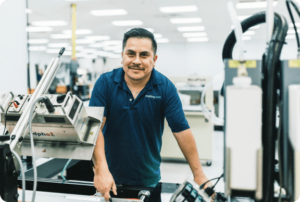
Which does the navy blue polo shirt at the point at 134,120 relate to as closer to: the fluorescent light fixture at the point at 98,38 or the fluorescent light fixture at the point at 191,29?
the fluorescent light fixture at the point at 191,29

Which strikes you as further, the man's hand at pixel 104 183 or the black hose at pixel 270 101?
the man's hand at pixel 104 183

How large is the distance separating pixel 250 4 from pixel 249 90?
5.14m

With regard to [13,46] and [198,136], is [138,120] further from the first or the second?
[198,136]

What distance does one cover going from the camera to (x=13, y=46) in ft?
6.31

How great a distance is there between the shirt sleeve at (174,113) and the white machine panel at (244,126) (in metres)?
0.71

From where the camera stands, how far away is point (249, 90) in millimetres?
448

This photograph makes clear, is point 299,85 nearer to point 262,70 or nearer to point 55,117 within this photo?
point 262,70

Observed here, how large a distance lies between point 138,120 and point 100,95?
227 mm

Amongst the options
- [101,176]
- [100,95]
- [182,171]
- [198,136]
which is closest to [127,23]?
[198,136]

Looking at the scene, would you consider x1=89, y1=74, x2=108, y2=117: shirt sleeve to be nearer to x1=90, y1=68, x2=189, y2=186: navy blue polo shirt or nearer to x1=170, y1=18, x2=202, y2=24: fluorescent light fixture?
x1=90, y1=68, x2=189, y2=186: navy blue polo shirt

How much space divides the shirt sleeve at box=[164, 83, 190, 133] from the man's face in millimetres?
200

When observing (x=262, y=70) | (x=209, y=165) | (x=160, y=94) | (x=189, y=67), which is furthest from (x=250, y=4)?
(x=189, y=67)

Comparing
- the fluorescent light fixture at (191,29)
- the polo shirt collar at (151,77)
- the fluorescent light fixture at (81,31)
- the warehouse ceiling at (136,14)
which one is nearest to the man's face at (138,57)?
the polo shirt collar at (151,77)

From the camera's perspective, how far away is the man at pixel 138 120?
46.2 inches
